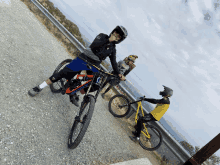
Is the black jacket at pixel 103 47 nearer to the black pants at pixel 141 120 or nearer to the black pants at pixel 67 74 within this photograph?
the black pants at pixel 67 74

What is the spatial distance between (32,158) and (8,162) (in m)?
0.36

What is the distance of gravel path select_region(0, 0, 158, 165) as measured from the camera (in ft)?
7.84

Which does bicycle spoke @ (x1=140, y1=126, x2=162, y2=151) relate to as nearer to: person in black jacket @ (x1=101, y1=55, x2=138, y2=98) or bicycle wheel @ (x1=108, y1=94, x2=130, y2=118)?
bicycle wheel @ (x1=108, y1=94, x2=130, y2=118)

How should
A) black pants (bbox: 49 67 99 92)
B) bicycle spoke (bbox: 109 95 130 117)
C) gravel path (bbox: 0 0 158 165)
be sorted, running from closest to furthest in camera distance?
gravel path (bbox: 0 0 158 165) < black pants (bbox: 49 67 99 92) < bicycle spoke (bbox: 109 95 130 117)

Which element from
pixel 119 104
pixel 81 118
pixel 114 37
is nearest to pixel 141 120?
pixel 119 104

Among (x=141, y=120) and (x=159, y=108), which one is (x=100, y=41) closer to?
(x=159, y=108)

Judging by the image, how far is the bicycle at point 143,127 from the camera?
4637 millimetres

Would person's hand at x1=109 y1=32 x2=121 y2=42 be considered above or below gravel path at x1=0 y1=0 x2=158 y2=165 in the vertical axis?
above

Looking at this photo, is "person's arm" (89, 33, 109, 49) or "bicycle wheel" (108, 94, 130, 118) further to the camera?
"bicycle wheel" (108, 94, 130, 118)

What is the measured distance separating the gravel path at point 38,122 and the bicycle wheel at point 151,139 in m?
0.50

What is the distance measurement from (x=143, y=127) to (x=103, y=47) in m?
3.42

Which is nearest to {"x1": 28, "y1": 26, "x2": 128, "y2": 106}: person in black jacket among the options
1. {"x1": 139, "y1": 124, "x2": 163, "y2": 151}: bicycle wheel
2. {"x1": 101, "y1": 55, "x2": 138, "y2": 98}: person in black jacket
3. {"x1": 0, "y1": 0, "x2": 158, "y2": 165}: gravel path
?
{"x1": 0, "y1": 0, "x2": 158, "y2": 165}: gravel path

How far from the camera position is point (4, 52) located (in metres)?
4.05

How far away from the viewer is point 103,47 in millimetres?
3156
